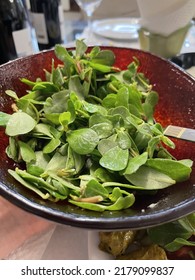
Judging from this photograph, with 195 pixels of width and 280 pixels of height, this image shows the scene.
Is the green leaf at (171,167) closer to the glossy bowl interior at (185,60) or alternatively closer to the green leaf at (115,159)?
the green leaf at (115,159)

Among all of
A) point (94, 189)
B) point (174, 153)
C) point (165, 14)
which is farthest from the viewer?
point (165, 14)

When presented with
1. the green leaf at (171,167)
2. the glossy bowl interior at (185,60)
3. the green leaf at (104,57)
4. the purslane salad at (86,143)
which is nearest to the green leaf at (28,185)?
the purslane salad at (86,143)

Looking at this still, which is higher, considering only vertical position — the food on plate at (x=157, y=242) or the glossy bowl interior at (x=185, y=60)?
the glossy bowl interior at (x=185, y=60)

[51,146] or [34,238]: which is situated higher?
[51,146]

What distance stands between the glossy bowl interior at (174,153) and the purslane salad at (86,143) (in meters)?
0.01

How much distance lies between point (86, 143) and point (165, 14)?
0.41m

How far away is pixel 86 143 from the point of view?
1.19 feet

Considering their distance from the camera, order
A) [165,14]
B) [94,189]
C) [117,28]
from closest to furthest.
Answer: [94,189] → [165,14] → [117,28]

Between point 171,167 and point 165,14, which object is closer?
point 171,167

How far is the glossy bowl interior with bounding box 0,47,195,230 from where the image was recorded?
31 cm

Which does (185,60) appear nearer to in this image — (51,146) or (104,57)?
(104,57)

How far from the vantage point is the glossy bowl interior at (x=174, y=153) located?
31 centimetres

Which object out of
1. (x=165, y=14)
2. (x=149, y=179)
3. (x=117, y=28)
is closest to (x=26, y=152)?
(x=149, y=179)
